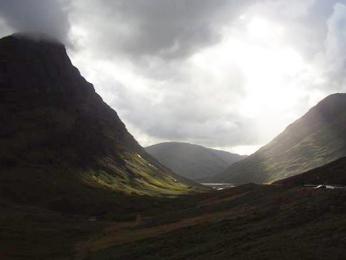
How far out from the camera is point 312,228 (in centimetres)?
4009

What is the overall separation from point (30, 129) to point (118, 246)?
5252 inches

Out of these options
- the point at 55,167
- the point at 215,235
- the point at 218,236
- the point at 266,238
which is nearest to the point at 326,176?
the point at 215,235

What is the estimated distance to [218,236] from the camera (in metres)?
50.8

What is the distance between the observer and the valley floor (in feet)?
119

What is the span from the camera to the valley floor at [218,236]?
119 ft

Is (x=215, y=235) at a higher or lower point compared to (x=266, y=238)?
lower

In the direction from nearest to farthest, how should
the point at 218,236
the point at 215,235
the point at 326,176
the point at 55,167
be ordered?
the point at 218,236
the point at 215,235
the point at 326,176
the point at 55,167

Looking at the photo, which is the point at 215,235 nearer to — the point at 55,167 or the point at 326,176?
the point at 326,176

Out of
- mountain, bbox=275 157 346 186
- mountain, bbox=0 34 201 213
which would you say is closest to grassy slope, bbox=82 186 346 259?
mountain, bbox=275 157 346 186

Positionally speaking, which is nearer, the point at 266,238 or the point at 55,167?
the point at 266,238

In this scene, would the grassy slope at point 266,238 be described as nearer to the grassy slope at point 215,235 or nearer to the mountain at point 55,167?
the grassy slope at point 215,235

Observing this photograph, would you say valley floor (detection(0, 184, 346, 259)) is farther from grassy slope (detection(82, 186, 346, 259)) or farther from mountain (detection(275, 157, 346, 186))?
mountain (detection(275, 157, 346, 186))

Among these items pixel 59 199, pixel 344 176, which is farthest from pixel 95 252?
pixel 59 199

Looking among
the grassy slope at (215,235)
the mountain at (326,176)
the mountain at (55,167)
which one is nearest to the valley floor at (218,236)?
the grassy slope at (215,235)
